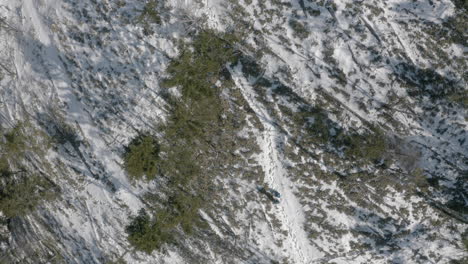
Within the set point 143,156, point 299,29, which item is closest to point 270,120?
point 299,29

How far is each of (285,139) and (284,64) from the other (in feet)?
4.56

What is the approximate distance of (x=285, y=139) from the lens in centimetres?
615

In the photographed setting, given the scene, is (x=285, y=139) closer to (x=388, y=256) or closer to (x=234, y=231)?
(x=234, y=231)

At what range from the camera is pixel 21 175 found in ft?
22.5

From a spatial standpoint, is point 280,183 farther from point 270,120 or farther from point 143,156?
point 143,156

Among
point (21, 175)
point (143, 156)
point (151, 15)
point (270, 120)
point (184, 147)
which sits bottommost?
point (21, 175)

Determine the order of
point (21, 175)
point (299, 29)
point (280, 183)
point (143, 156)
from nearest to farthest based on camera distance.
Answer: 1. point (299, 29)
2. point (280, 183)
3. point (143, 156)
4. point (21, 175)

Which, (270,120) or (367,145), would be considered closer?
(367,145)

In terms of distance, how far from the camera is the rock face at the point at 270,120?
580 centimetres

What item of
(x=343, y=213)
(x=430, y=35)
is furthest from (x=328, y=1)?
(x=343, y=213)

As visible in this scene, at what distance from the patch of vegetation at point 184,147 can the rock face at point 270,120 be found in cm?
11

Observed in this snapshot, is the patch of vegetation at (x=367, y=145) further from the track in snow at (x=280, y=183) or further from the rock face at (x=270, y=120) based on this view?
the track in snow at (x=280, y=183)

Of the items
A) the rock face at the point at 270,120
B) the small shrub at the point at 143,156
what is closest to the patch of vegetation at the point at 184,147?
the small shrub at the point at 143,156

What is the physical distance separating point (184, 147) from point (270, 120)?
1.73m
